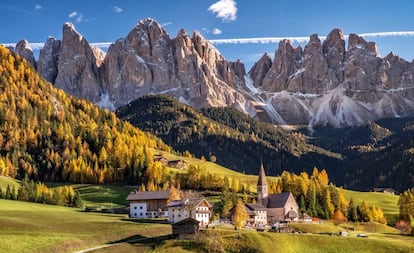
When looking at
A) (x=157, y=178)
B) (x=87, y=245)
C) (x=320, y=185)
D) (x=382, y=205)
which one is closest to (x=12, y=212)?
(x=87, y=245)

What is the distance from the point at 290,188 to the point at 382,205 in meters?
43.5

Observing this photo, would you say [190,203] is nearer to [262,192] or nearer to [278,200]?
[278,200]

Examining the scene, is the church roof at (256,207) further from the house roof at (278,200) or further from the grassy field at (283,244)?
the grassy field at (283,244)

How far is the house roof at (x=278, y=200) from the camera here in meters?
142

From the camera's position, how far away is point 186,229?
96.6m

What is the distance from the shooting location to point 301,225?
421 feet

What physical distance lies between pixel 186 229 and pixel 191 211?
1794cm

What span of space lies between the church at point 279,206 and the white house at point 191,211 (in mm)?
24979

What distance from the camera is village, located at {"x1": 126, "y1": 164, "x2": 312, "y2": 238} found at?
119200 mm

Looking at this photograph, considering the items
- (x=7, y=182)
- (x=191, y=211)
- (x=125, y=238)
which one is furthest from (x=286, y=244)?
(x=7, y=182)

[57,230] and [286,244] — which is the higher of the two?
[57,230]

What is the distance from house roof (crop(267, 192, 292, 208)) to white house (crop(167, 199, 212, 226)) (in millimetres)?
27136

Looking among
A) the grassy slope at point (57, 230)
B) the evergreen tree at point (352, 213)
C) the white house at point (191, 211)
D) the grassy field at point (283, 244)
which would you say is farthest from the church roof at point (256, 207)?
the grassy slope at point (57, 230)

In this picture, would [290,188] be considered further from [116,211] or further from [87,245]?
[87,245]
